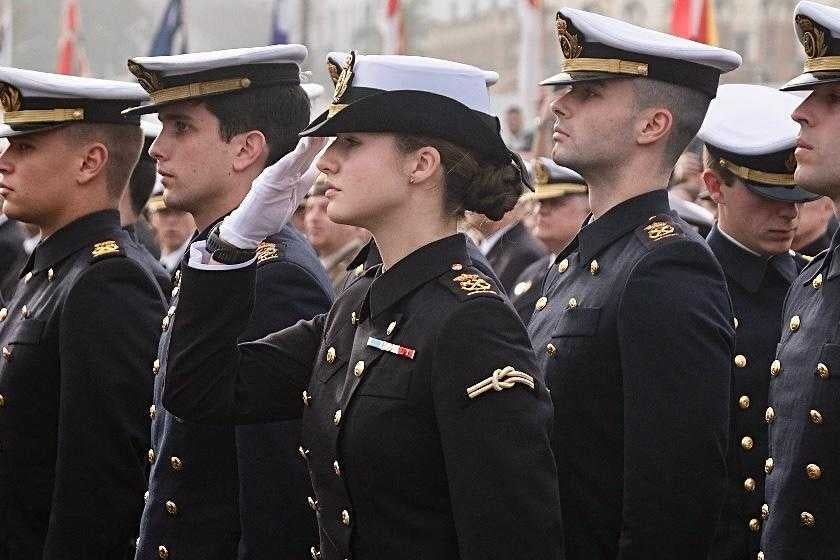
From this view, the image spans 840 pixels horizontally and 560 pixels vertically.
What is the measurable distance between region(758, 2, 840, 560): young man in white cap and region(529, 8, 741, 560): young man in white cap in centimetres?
18

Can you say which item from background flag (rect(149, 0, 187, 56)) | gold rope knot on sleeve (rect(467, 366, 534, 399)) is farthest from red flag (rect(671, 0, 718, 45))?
gold rope knot on sleeve (rect(467, 366, 534, 399))

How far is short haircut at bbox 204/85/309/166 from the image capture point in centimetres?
508

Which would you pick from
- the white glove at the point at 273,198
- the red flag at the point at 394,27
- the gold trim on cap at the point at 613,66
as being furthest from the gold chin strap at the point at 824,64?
the red flag at the point at 394,27

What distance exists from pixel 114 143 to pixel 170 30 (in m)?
9.95

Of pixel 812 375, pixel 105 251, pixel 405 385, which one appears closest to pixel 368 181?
pixel 405 385

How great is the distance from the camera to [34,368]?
529 cm

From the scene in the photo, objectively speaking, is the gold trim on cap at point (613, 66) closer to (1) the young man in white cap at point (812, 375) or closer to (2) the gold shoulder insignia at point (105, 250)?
(1) the young man in white cap at point (812, 375)

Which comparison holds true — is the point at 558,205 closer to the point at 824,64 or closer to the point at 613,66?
the point at 613,66

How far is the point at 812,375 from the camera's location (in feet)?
14.1

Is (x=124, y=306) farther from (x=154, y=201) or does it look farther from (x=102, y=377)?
(x=154, y=201)

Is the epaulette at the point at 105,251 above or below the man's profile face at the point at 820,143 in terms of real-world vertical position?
below

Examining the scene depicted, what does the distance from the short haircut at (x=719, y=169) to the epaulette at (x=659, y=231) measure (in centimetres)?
128

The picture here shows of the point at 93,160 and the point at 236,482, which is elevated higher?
the point at 93,160

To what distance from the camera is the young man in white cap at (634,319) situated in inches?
167
